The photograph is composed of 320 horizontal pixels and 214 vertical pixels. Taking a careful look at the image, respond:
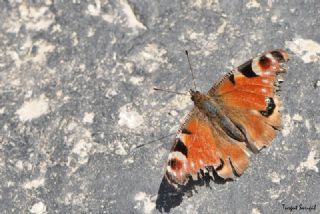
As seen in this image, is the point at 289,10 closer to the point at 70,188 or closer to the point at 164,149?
the point at 164,149

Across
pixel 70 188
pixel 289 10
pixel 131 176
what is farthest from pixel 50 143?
pixel 289 10

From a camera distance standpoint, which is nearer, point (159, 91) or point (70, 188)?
point (70, 188)

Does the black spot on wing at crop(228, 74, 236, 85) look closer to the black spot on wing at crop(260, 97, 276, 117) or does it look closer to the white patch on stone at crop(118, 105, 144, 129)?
the black spot on wing at crop(260, 97, 276, 117)

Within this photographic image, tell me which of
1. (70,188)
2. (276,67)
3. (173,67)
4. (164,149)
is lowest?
(70,188)

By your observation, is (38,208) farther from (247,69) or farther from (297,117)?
(297,117)

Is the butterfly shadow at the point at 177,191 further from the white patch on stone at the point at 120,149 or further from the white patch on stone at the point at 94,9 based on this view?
the white patch on stone at the point at 94,9

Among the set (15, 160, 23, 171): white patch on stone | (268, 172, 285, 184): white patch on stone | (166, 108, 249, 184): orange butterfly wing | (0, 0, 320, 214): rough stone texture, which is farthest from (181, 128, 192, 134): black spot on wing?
(15, 160, 23, 171): white patch on stone

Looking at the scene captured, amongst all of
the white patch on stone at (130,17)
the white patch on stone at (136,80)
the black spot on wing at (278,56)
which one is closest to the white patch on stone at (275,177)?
the black spot on wing at (278,56)

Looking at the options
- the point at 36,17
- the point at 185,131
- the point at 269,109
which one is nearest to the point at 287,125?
the point at 269,109
